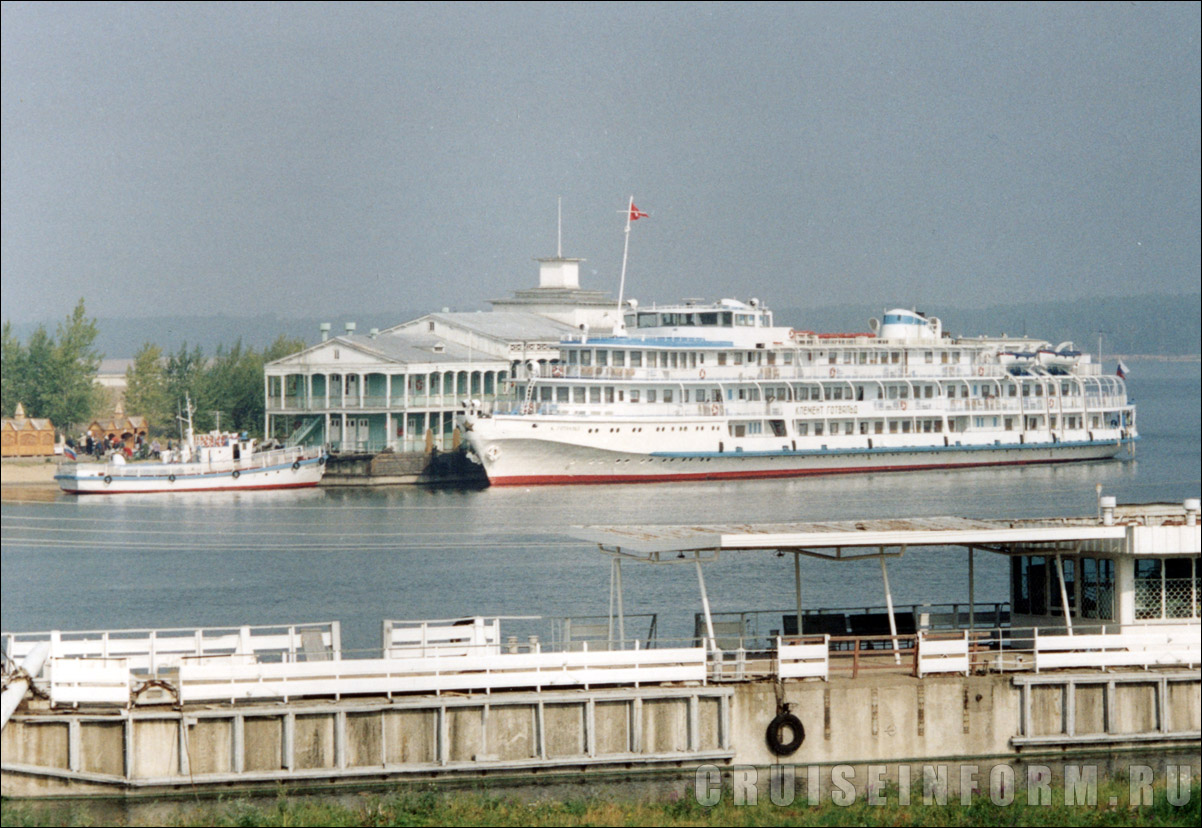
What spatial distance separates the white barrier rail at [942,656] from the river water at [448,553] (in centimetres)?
1180

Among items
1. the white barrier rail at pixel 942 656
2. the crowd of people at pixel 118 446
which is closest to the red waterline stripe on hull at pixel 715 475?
the crowd of people at pixel 118 446

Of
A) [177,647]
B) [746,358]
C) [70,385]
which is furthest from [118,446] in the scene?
[177,647]

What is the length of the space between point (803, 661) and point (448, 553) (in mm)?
31911

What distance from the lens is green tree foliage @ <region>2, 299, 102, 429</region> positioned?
97062 millimetres

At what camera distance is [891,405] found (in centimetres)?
8944

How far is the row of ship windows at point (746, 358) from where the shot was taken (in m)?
83.2

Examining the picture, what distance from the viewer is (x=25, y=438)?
88.4 m

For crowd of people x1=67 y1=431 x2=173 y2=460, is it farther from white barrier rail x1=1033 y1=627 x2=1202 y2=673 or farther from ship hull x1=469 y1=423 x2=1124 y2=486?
white barrier rail x1=1033 y1=627 x2=1202 y2=673

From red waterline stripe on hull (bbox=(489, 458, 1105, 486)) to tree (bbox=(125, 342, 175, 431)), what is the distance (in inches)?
1056

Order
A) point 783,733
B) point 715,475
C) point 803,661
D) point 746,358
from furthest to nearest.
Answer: point 746,358 < point 715,475 < point 803,661 < point 783,733

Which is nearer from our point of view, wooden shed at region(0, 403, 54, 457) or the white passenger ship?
the white passenger ship

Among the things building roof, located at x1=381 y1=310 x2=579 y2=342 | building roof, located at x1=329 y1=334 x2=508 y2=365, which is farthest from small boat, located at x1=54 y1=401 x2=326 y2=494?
building roof, located at x1=381 y1=310 x2=579 y2=342

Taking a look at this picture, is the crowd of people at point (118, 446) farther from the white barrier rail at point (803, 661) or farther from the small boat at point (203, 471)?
the white barrier rail at point (803, 661)

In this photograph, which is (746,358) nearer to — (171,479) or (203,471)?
(203,471)
